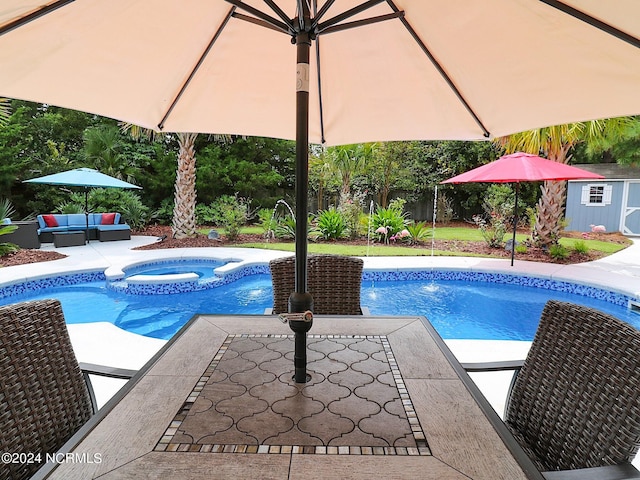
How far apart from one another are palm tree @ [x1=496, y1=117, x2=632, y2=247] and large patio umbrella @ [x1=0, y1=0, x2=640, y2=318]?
7.76 meters

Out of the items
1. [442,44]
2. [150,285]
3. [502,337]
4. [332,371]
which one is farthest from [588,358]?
[150,285]

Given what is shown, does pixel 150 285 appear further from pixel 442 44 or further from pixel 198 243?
pixel 442 44

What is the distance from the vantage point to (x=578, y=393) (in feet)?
4.51

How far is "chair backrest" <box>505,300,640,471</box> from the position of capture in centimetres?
118

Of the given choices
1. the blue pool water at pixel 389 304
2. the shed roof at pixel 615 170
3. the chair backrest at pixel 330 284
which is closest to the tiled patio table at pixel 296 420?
the chair backrest at pixel 330 284

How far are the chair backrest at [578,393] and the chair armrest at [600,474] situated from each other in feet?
0.18

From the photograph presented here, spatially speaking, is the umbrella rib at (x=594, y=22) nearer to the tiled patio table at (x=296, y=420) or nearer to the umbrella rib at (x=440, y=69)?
the umbrella rib at (x=440, y=69)

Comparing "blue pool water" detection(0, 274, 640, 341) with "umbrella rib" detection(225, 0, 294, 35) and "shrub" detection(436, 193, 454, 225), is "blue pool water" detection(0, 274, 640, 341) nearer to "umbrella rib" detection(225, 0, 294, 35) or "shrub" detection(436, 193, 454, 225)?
"umbrella rib" detection(225, 0, 294, 35)

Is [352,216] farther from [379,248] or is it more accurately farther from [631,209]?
[631,209]

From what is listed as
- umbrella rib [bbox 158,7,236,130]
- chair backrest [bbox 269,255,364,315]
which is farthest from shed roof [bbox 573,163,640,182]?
umbrella rib [bbox 158,7,236,130]

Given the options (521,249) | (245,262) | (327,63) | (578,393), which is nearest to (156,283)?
(245,262)

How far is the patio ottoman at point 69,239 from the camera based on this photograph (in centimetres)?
948

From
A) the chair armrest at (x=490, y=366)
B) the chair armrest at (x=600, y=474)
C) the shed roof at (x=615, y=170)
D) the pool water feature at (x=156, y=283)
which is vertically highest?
the shed roof at (x=615, y=170)

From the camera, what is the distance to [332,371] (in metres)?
1.47
